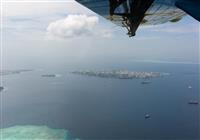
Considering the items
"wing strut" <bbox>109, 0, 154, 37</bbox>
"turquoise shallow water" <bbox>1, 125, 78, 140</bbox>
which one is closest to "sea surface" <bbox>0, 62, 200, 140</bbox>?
"turquoise shallow water" <bbox>1, 125, 78, 140</bbox>

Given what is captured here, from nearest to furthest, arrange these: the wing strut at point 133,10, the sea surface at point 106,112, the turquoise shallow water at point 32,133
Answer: the wing strut at point 133,10 → the turquoise shallow water at point 32,133 → the sea surface at point 106,112

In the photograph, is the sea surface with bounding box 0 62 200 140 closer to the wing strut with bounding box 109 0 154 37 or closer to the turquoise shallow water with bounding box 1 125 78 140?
the turquoise shallow water with bounding box 1 125 78 140

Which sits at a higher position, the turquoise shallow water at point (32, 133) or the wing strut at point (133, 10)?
the wing strut at point (133, 10)

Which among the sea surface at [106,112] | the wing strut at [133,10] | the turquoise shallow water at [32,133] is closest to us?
the wing strut at [133,10]

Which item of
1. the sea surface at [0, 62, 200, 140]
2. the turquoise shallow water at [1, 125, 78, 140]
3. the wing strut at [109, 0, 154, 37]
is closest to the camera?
the wing strut at [109, 0, 154, 37]

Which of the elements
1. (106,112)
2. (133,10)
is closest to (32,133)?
(106,112)

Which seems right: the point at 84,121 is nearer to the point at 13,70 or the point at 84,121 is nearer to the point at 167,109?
the point at 167,109

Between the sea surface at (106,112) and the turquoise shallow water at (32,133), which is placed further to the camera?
the sea surface at (106,112)

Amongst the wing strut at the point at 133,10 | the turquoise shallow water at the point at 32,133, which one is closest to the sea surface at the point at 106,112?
the turquoise shallow water at the point at 32,133

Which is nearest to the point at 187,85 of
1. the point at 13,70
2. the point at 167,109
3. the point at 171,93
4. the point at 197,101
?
the point at 171,93

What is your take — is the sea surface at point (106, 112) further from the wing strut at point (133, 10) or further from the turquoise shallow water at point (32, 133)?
the wing strut at point (133, 10)

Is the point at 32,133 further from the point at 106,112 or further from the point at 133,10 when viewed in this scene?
the point at 133,10
